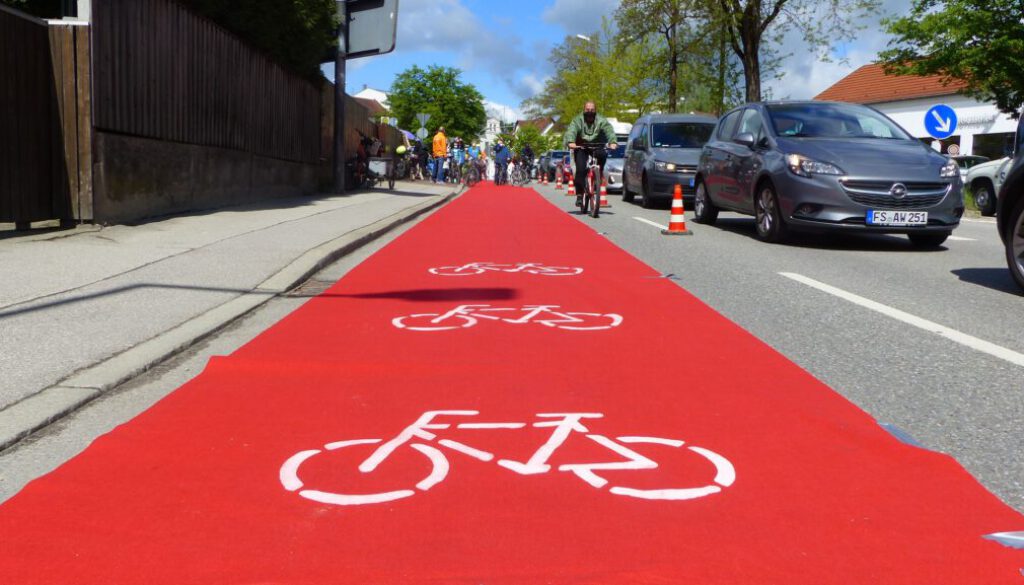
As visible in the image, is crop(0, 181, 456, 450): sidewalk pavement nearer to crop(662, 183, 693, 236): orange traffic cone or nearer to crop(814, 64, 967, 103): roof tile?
crop(662, 183, 693, 236): orange traffic cone

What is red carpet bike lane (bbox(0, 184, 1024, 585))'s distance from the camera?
8.49 feet

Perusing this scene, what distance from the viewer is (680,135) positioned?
20.5 metres

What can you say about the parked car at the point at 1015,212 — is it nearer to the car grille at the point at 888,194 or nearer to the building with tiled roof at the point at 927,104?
the car grille at the point at 888,194

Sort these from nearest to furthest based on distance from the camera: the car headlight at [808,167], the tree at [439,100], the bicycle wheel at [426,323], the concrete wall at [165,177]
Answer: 1. the bicycle wheel at [426,323]
2. the concrete wall at [165,177]
3. the car headlight at [808,167]
4. the tree at [439,100]

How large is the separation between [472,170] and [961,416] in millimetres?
37553

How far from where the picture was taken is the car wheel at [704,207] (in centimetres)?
1491

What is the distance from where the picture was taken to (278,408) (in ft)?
13.6

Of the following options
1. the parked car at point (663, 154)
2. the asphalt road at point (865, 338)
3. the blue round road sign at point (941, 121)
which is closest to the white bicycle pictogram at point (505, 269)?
the asphalt road at point (865, 338)

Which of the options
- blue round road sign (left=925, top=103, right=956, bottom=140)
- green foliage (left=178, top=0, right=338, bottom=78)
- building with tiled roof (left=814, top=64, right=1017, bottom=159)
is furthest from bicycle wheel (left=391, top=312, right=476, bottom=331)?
building with tiled roof (left=814, top=64, right=1017, bottom=159)

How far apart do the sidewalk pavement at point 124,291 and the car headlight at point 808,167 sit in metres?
5.00

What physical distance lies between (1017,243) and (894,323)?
87.0 inches

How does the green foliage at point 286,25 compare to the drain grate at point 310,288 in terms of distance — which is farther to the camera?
the green foliage at point 286,25

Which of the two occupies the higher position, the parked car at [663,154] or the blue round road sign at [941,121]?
the blue round road sign at [941,121]

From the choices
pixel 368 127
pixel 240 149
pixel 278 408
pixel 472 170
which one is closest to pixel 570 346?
pixel 278 408
